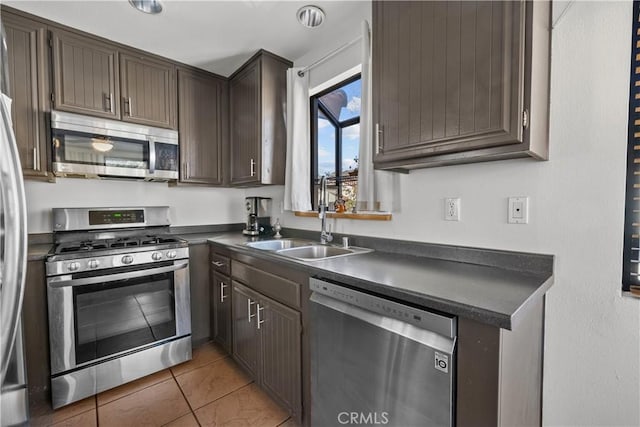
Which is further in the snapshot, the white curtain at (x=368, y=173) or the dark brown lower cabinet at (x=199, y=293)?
the dark brown lower cabinet at (x=199, y=293)

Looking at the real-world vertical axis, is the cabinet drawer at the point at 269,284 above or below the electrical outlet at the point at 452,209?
below

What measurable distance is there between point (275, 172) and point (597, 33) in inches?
76.9

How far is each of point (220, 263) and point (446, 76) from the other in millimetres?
1898

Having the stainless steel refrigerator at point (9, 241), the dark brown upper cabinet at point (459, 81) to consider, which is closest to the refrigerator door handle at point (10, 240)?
the stainless steel refrigerator at point (9, 241)

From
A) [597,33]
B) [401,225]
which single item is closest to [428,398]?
[401,225]

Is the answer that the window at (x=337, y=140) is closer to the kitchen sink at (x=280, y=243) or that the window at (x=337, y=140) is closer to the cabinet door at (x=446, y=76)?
the kitchen sink at (x=280, y=243)

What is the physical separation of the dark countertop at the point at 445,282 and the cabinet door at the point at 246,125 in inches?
44.5

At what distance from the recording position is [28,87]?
1.78m

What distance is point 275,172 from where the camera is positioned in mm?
2346

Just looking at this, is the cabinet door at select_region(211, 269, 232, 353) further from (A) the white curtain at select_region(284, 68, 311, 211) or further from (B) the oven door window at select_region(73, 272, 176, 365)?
(A) the white curtain at select_region(284, 68, 311, 211)

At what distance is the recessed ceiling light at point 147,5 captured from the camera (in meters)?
1.66

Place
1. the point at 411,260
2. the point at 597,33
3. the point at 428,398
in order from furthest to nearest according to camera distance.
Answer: the point at 411,260
the point at 597,33
the point at 428,398

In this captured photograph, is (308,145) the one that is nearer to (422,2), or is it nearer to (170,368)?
(422,2)

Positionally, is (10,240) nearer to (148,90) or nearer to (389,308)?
(389,308)
